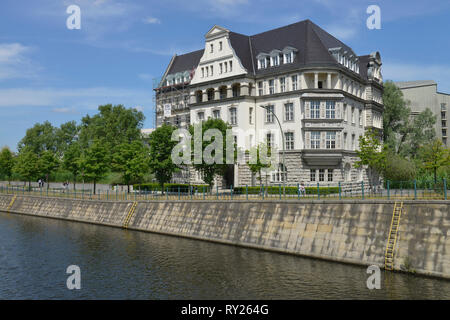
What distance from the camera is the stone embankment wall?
66.3ft

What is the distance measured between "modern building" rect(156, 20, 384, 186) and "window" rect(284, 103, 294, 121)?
126 millimetres

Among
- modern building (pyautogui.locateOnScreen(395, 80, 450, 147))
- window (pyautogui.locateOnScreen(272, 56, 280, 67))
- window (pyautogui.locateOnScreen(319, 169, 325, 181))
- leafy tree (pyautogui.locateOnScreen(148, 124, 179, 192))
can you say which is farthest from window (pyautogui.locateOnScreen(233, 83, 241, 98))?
modern building (pyautogui.locateOnScreen(395, 80, 450, 147))

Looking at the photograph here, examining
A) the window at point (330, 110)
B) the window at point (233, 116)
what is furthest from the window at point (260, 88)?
the window at point (330, 110)

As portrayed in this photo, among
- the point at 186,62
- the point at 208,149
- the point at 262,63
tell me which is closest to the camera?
the point at 208,149

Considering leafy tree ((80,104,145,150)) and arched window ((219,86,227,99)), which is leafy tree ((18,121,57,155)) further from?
arched window ((219,86,227,99))

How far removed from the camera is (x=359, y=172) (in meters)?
50.1

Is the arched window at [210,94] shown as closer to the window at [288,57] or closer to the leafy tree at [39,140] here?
the window at [288,57]

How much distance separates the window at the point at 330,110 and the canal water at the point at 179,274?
80.8ft

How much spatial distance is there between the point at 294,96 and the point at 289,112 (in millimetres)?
2112

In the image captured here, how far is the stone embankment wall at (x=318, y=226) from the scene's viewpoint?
20.2 meters

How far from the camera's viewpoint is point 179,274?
21188 millimetres

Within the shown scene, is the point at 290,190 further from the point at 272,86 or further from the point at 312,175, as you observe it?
the point at 272,86

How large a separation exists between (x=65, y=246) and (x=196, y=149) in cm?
1791

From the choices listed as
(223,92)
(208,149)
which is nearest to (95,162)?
(223,92)
